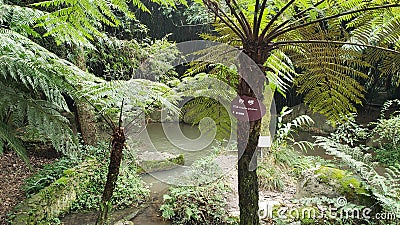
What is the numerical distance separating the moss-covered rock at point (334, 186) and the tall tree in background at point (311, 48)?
3.50 feet

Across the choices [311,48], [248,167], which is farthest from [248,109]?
[311,48]

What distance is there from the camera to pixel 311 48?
1.39 meters

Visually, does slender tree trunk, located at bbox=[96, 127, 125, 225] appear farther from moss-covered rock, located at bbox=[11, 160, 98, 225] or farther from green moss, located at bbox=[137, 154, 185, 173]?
green moss, located at bbox=[137, 154, 185, 173]

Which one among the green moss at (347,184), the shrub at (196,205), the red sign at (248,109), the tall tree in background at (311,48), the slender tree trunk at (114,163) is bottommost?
the shrub at (196,205)

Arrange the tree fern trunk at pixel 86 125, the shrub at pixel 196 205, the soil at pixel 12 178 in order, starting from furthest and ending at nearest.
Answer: the tree fern trunk at pixel 86 125 → the soil at pixel 12 178 → the shrub at pixel 196 205

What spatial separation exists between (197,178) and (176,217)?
49cm

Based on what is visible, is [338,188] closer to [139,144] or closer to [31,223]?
[31,223]

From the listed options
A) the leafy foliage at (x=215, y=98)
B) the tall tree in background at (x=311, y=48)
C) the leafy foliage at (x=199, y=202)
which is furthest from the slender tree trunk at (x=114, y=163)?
the leafy foliage at (x=199, y=202)

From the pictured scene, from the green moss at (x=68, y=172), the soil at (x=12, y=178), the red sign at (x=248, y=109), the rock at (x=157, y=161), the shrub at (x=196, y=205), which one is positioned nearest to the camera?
the red sign at (x=248, y=109)

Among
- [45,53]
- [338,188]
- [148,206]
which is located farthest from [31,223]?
[338,188]

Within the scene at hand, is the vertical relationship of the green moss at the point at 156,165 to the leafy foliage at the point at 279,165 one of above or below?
below

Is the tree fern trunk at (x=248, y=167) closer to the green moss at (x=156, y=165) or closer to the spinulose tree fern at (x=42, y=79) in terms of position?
the spinulose tree fern at (x=42, y=79)

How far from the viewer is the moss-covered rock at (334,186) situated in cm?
222

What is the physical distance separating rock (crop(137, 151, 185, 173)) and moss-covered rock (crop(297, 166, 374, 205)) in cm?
171
